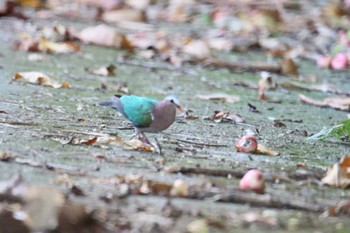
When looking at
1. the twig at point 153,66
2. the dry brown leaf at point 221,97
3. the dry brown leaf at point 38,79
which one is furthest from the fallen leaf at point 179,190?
the twig at point 153,66

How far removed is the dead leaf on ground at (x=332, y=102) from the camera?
470cm

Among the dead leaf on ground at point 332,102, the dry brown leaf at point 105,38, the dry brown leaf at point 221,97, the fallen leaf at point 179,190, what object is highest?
the fallen leaf at point 179,190

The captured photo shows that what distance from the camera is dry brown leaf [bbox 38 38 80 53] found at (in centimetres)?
578

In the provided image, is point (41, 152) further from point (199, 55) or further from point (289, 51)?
point (289, 51)

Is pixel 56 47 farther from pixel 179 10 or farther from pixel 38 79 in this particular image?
pixel 179 10

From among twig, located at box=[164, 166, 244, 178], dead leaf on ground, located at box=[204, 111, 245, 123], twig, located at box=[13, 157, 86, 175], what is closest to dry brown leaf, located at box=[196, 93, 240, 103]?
dead leaf on ground, located at box=[204, 111, 245, 123]

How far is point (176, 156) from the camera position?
9.39 feet

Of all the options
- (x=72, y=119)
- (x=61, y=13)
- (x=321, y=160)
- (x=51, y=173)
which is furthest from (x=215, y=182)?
(x=61, y=13)

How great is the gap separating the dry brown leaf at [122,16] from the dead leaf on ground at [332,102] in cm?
322

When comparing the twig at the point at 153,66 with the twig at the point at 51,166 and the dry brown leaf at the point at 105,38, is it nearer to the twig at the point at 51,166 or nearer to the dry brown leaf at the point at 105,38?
the dry brown leaf at the point at 105,38

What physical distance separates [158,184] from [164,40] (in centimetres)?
450

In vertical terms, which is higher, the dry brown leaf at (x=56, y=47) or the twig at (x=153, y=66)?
the twig at (x=153, y=66)

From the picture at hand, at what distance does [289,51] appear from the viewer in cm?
683

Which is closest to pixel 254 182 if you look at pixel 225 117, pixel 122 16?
pixel 225 117
